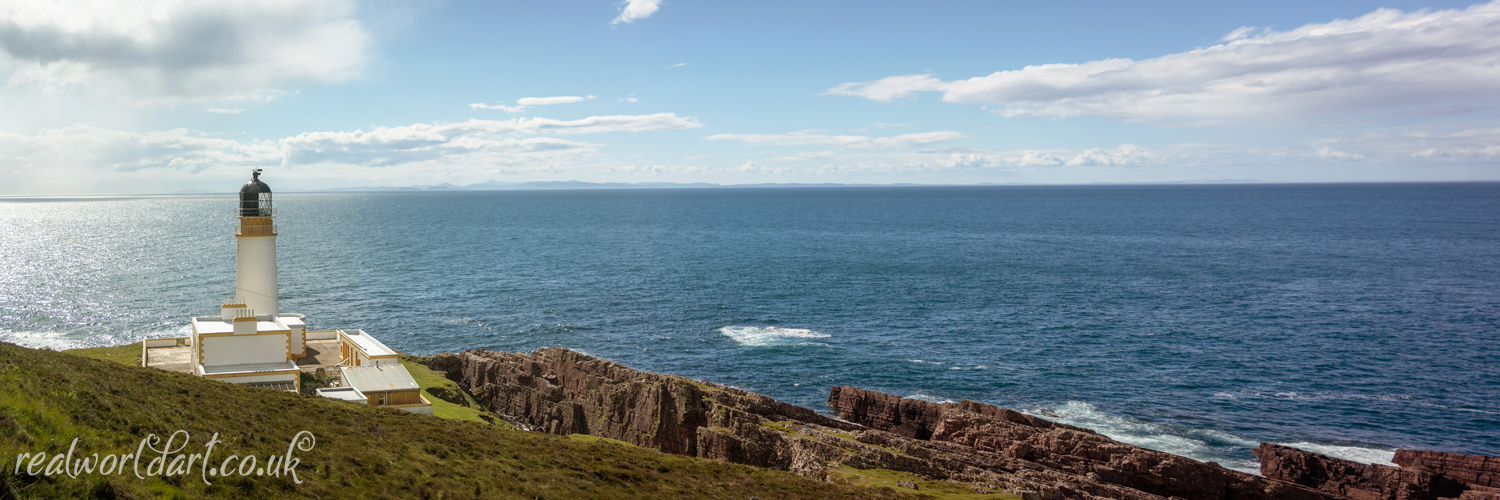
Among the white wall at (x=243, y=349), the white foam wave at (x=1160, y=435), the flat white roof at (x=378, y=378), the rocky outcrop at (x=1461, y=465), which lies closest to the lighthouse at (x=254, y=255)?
the white wall at (x=243, y=349)

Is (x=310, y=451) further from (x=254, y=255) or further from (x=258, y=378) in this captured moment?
(x=254, y=255)

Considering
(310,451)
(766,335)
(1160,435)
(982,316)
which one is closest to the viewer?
(310,451)

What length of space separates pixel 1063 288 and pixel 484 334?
231ft

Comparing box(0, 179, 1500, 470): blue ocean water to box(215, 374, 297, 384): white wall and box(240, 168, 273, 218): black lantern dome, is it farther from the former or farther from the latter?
box(215, 374, 297, 384): white wall

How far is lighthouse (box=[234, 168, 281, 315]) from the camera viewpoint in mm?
51375

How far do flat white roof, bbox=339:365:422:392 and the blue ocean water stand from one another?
928 inches

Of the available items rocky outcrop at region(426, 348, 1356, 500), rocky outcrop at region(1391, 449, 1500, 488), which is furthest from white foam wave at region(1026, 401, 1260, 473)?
rocky outcrop at region(1391, 449, 1500, 488)

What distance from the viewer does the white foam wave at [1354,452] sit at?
44844 millimetres

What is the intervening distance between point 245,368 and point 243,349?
1.35 metres

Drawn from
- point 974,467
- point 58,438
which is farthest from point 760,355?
point 58,438

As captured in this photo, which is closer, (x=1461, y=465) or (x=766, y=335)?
(x=1461, y=465)

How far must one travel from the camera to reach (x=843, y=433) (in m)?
42.2

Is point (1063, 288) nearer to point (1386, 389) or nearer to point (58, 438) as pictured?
point (1386, 389)

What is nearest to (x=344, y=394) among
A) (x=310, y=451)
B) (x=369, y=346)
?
(x=369, y=346)
